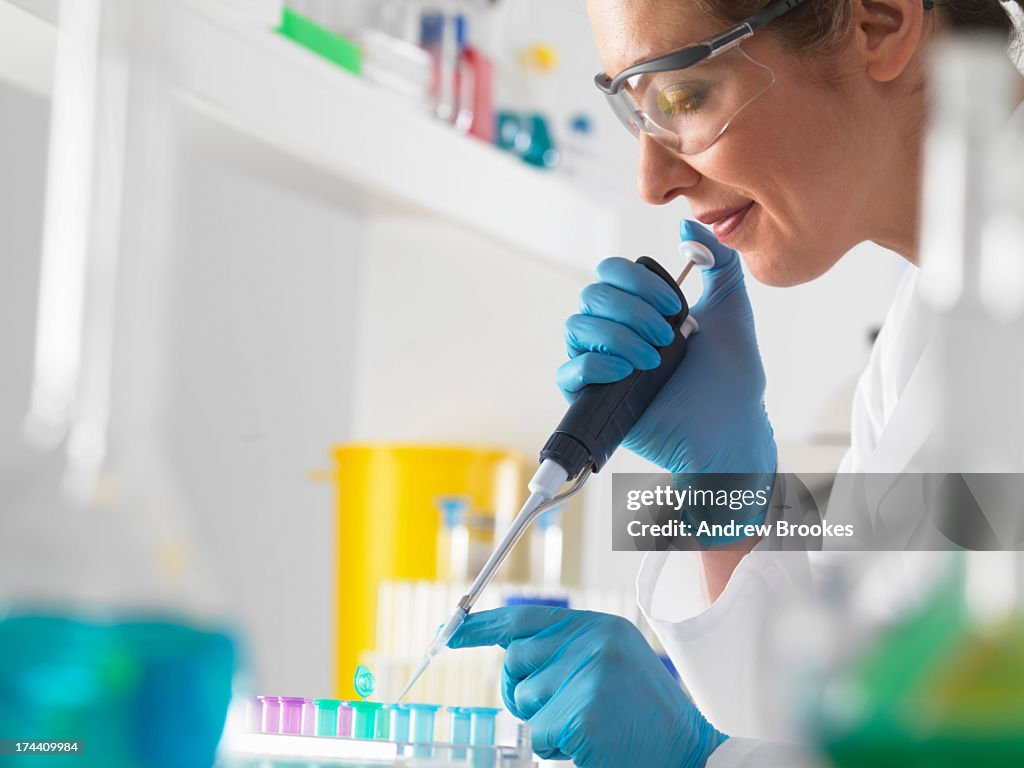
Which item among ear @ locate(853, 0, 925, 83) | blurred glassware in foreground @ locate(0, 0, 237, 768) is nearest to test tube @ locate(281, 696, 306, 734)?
blurred glassware in foreground @ locate(0, 0, 237, 768)

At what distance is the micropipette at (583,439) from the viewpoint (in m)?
0.92

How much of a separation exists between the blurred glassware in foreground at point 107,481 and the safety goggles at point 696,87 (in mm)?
838

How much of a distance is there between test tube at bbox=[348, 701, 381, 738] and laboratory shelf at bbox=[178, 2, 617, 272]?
3.20ft

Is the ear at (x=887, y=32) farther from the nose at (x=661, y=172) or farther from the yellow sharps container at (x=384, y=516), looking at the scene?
the yellow sharps container at (x=384, y=516)

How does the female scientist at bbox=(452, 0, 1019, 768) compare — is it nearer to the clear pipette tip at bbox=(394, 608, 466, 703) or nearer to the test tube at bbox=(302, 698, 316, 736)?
the clear pipette tip at bbox=(394, 608, 466, 703)

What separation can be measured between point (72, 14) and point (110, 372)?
10 centimetres

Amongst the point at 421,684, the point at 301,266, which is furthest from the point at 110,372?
the point at 301,266

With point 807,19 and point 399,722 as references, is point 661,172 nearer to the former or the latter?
point 807,19

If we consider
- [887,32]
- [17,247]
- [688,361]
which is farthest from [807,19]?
[17,247]

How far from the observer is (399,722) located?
71cm

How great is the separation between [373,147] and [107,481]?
1768 millimetres

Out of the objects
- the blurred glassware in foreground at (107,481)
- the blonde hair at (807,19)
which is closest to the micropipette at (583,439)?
the blonde hair at (807,19)

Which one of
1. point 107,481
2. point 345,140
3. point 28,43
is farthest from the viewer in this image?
point 345,140

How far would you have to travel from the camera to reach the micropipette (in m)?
0.92
